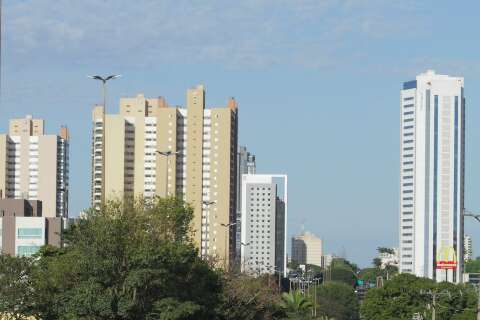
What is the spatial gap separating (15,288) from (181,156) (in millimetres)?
105036

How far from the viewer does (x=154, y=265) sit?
43656mm

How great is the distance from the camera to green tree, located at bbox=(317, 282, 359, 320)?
492 ft

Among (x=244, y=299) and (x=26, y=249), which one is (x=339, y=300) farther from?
(x=244, y=299)

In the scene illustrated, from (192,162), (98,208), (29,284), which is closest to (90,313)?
(98,208)

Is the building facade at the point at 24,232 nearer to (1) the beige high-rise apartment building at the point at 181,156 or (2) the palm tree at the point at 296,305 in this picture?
(2) the palm tree at the point at 296,305

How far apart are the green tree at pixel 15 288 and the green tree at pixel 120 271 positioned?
88.4 inches

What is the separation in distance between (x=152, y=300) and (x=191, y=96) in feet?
386

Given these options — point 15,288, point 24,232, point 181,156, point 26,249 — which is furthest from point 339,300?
point 15,288

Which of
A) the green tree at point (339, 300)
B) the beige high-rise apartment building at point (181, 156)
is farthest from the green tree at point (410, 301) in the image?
the beige high-rise apartment building at point (181, 156)

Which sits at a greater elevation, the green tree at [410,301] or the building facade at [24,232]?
the building facade at [24,232]

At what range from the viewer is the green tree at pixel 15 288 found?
49969 millimetres

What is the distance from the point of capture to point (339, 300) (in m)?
154

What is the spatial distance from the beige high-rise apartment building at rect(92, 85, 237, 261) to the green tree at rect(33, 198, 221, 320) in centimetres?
10457

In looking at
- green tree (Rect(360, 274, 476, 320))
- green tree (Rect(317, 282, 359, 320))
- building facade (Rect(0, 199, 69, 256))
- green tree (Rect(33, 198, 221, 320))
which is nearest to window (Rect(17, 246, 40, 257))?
building facade (Rect(0, 199, 69, 256))
